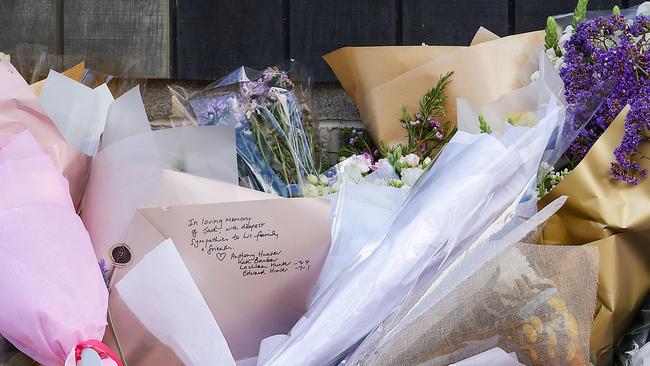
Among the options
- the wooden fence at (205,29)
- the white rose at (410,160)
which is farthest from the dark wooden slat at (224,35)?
the white rose at (410,160)

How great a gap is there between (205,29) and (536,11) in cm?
84

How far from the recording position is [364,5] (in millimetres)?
2102

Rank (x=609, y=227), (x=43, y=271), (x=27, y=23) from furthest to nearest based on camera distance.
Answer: (x=27, y=23) < (x=609, y=227) < (x=43, y=271)

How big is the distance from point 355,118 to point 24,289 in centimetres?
122

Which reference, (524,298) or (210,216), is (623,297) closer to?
(524,298)

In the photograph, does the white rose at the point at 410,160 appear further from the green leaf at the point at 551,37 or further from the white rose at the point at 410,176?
the green leaf at the point at 551,37

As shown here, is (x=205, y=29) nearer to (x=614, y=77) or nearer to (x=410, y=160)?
(x=410, y=160)

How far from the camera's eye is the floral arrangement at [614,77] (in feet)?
4.29

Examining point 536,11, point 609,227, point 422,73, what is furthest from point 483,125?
point 536,11

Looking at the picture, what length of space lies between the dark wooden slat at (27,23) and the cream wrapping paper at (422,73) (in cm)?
78

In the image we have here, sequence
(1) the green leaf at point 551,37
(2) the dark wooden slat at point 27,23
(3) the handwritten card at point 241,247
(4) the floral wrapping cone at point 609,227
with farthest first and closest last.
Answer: (2) the dark wooden slat at point 27,23
(1) the green leaf at point 551,37
(4) the floral wrapping cone at point 609,227
(3) the handwritten card at point 241,247

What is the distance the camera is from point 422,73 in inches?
68.6

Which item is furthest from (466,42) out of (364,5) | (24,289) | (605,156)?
(24,289)

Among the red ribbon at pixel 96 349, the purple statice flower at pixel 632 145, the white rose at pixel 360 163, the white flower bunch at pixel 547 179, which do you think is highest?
the purple statice flower at pixel 632 145
